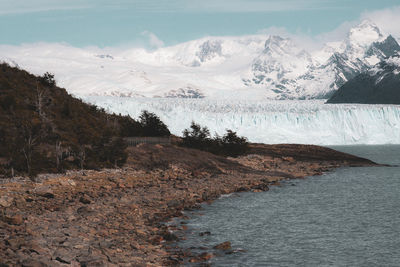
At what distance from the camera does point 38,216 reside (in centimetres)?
1969

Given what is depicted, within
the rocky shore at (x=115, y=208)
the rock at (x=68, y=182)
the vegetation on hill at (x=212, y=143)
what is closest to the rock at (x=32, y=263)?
the rocky shore at (x=115, y=208)

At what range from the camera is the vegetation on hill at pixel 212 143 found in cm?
5875

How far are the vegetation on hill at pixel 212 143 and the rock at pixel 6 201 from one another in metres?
38.1

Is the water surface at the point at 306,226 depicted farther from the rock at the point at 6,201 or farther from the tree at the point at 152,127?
the tree at the point at 152,127

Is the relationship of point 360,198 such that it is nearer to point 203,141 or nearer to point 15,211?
point 15,211

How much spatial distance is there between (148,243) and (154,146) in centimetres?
3034

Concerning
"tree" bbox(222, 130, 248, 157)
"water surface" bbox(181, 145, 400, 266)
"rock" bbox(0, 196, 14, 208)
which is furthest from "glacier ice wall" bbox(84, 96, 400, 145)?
"rock" bbox(0, 196, 14, 208)

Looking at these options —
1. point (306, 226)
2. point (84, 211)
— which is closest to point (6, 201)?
point (84, 211)

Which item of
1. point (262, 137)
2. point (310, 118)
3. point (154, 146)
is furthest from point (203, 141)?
point (310, 118)

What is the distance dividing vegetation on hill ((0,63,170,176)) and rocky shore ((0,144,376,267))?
5.80 ft

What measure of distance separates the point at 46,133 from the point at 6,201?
51.9ft

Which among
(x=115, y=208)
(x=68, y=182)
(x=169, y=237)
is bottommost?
(x=169, y=237)

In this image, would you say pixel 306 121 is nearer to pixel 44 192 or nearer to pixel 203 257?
pixel 44 192

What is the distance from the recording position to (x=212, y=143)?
5991cm
